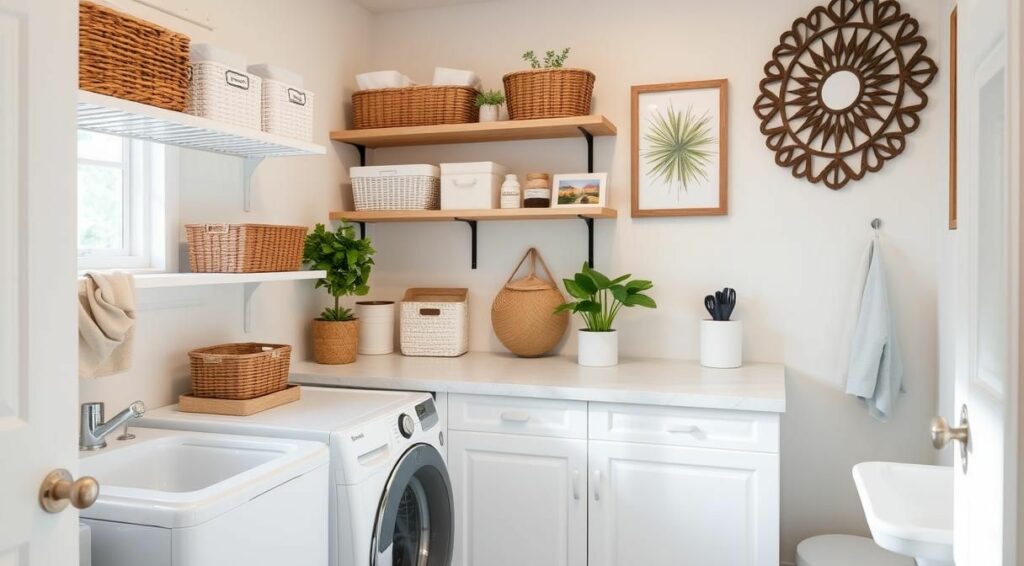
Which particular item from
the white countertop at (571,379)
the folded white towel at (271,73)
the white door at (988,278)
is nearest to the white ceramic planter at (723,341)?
the white countertop at (571,379)

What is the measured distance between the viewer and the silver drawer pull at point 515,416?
241 centimetres

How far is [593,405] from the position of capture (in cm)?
235

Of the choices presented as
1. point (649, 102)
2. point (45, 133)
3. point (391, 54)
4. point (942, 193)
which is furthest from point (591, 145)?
point (45, 133)

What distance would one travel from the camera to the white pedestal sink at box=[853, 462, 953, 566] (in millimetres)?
1483

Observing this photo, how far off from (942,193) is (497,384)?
1.67m

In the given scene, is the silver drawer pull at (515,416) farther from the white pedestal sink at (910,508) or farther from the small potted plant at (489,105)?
the small potted plant at (489,105)

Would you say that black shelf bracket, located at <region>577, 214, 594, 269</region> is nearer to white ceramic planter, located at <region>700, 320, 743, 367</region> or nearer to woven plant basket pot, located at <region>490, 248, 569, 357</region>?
woven plant basket pot, located at <region>490, 248, 569, 357</region>

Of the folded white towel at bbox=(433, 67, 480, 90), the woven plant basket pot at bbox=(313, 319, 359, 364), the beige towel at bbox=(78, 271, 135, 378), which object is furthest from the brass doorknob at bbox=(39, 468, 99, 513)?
the folded white towel at bbox=(433, 67, 480, 90)

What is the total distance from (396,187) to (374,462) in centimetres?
130

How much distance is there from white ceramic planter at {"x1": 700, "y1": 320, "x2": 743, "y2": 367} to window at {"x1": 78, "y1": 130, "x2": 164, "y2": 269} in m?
1.82

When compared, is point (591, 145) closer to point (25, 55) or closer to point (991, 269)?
point (991, 269)

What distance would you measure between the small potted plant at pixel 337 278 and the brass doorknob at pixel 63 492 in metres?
1.65

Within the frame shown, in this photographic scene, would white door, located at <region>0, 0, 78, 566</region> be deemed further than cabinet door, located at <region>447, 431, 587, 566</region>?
No

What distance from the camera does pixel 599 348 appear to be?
2711 millimetres
